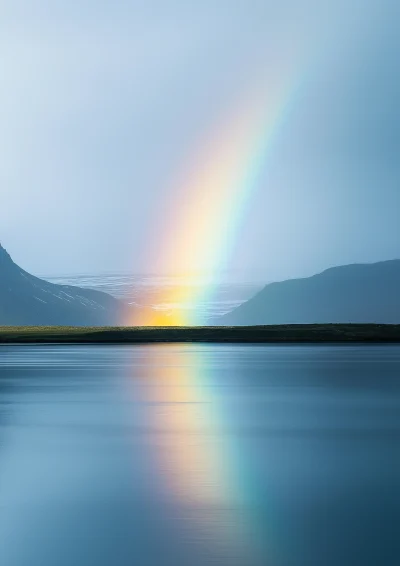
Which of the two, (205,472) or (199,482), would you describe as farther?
(205,472)

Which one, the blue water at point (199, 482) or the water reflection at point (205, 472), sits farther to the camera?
the water reflection at point (205, 472)

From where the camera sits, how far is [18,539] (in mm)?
16531

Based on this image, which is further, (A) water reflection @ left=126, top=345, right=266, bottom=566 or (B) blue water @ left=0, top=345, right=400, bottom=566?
(A) water reflection @ left=126, top=345, right=266, bottom=566

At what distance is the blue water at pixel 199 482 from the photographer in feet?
51.3

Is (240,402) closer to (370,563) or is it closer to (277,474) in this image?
(277,474)

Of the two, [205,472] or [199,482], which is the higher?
[205,472]

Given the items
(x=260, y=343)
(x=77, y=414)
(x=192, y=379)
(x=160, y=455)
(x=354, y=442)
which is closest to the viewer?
(x=160, y=455)

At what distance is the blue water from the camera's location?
15648 millimetres

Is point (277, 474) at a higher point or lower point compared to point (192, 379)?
lower

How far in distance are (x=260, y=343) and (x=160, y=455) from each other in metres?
170

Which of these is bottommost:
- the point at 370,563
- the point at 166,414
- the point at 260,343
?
the point at 370,563

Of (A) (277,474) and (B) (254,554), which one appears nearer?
(B) (254,554)

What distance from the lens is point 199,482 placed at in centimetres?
2220

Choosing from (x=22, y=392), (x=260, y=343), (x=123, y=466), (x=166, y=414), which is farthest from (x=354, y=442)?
(x=260, y=343)
